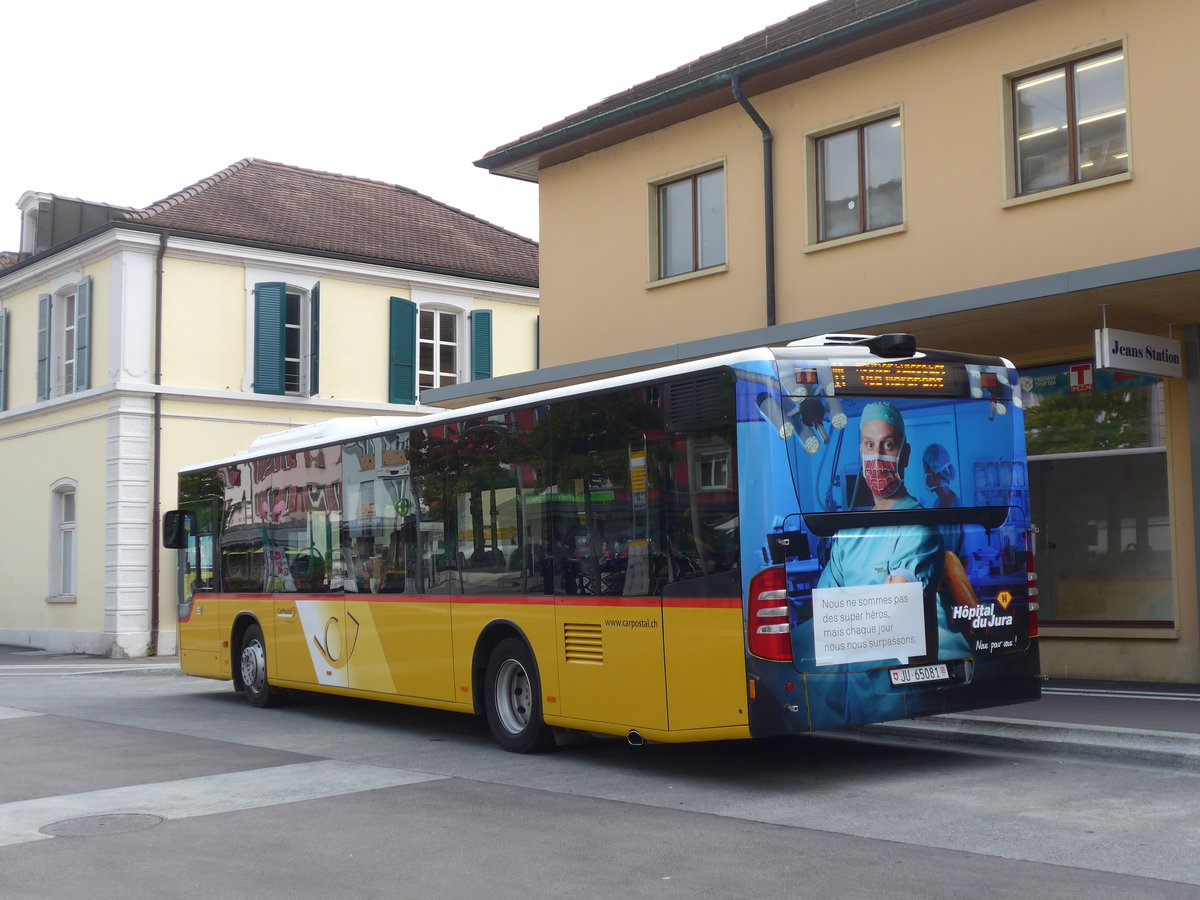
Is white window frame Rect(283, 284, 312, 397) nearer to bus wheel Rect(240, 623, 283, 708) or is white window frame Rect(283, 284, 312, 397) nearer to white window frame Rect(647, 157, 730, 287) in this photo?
white window frame Rect(647, 157, 730, 287)

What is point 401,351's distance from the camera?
97.1 feet

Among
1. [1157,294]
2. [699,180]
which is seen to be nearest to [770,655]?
[1157,294]

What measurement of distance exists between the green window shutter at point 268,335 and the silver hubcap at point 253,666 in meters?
12.5

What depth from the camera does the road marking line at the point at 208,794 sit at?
27.9ft

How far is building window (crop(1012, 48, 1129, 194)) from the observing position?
511 inches

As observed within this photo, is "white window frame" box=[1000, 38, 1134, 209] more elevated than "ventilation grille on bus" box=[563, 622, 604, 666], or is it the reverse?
"white window frame" box=[1000, 38, 1134, 209]

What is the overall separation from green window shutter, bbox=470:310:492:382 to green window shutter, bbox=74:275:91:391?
8294mm

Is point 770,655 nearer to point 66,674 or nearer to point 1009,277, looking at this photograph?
point 1009,277

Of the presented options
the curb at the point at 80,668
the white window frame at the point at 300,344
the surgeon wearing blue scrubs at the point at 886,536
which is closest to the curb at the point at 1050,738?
the surgeon wearing blue scrubs at the point at 886,536

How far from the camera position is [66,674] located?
70.1 ft

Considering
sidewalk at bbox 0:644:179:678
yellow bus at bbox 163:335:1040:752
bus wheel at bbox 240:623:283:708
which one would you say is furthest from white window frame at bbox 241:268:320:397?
yellow bus at bbox 163:335:1040:752

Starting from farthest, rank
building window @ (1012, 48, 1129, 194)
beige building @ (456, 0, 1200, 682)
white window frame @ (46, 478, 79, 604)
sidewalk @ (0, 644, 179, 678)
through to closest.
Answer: white window frame @ (46, 478, 79, 604) < sidewalk @ (0, 644, 179, 678) < building window @ (1012, 48, 1129, 194) < beige building @ (456, 0, 1200, 682)

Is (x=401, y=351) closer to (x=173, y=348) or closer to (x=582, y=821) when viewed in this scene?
(x=173, y=348)

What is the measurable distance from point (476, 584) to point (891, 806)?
426 centimetres
